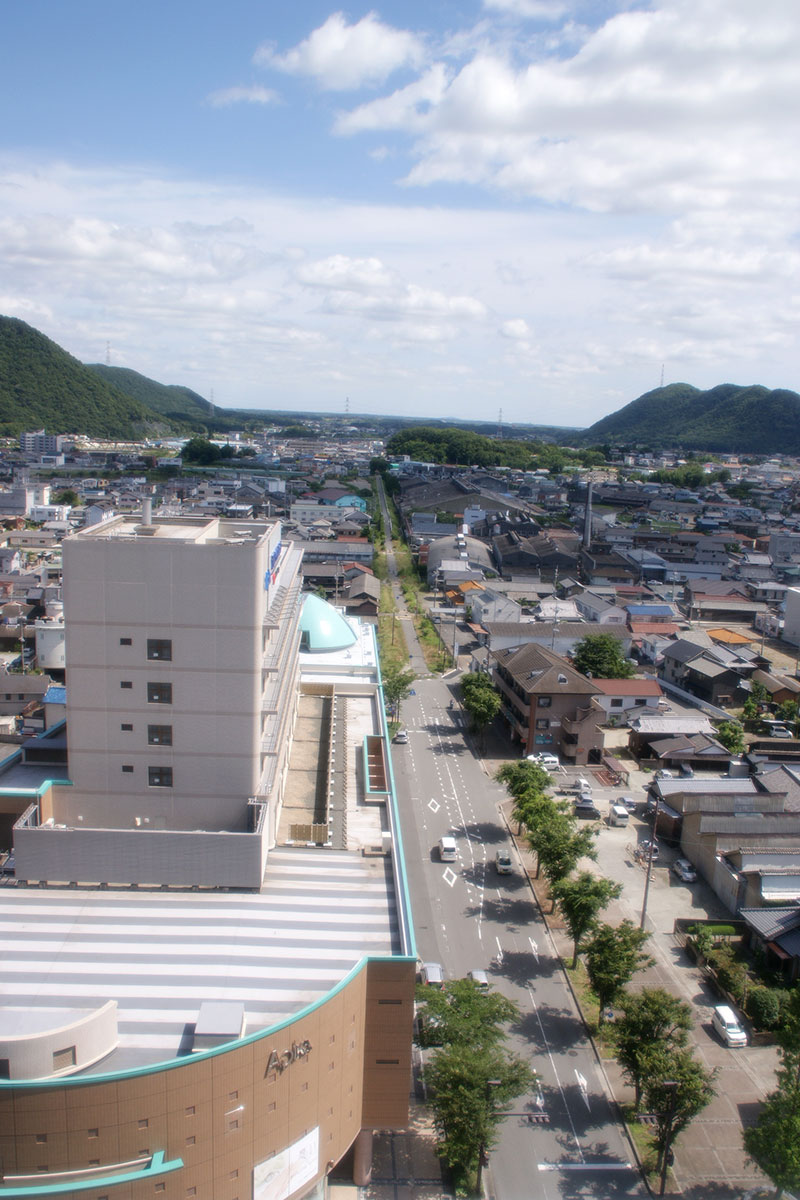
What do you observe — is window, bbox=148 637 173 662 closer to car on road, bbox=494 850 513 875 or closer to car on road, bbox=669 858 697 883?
car on road, bbox=494 850 513 875

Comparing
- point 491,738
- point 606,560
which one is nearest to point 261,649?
point 491,738

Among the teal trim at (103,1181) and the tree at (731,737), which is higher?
the teal trim at (103,1181)

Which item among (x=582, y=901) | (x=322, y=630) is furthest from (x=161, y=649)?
(x=322, y=630)

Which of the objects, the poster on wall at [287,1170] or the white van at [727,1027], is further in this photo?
the white van at [727,1027]

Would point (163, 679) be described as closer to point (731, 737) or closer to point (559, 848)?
point (559, 848)

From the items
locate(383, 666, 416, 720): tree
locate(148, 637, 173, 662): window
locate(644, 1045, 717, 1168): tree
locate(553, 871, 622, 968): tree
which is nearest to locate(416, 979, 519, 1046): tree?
locate(644, 1045, 717, 1168): tree

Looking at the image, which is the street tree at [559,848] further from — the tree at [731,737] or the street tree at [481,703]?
the tree at [731,737]

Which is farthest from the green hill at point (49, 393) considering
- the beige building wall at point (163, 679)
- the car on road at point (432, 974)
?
the car on road at point (432, 974)
